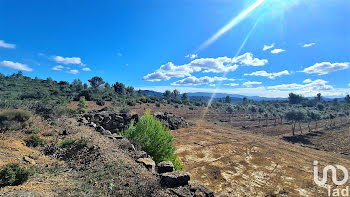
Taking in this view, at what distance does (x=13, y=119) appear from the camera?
929cm

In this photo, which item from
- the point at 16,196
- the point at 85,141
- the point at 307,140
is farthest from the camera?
the point at 307,140

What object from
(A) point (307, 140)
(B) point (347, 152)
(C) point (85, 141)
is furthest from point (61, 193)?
(A) point (307, 140)

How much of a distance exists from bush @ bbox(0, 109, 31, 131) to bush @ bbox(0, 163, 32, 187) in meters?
5.87

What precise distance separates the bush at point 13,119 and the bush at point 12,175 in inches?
231

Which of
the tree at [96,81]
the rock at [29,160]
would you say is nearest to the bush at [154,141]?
the rock at [29,160]

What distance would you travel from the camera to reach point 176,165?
8195mm

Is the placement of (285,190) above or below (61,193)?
below

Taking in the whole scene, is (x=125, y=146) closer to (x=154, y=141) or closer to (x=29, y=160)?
(x=154, y=141)

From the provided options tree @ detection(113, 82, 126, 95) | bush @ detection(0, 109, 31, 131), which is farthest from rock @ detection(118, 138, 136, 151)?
tree @ detection(113, 82, 126, 95)

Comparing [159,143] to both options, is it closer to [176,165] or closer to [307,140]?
[176,165]

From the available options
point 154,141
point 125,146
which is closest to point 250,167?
point 154,141

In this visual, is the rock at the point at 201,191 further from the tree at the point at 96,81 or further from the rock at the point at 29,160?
the tree at the point at 96,81

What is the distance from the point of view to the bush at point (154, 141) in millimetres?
8336

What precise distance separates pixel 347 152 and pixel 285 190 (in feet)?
50.6
